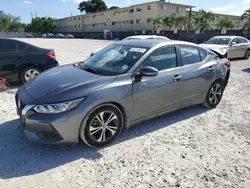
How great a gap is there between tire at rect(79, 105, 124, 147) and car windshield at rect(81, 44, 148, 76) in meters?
0.63

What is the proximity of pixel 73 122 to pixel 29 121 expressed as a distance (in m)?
0.59

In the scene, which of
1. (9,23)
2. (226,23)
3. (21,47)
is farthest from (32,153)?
(9,23)

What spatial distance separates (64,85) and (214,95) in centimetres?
342

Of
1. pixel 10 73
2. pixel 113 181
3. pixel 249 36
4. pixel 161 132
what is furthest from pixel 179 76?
pixel 249 36

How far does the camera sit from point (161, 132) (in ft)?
12.5

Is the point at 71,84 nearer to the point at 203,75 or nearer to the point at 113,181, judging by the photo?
the point at 113,181

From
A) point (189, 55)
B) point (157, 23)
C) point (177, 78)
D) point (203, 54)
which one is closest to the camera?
point (177, 78)

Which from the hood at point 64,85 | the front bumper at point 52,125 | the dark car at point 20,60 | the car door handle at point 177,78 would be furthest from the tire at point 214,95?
the dark car at point 20,60

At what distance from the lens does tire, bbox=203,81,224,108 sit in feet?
15.7

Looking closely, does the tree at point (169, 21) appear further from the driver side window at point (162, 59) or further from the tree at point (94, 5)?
the tree at point (94, 5)

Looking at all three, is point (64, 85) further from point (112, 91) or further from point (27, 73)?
point (27, 73)

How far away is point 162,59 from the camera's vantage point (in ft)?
12.7

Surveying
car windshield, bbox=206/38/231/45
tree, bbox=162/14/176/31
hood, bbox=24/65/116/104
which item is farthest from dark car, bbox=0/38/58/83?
tree, bbox=162/14/176/31

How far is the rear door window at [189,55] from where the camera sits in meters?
4.16
